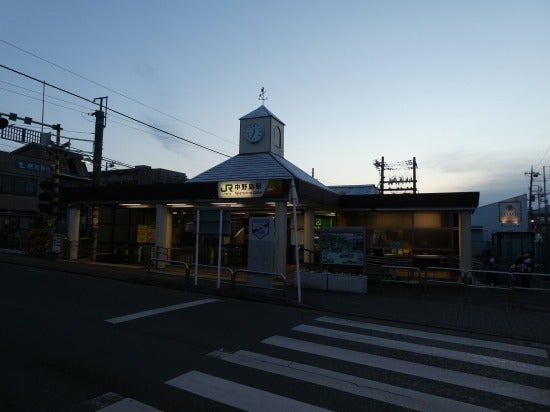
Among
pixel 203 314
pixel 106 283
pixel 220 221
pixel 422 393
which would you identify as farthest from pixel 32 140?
pixel 422 393

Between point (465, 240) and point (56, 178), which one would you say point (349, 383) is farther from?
point (56, 178)

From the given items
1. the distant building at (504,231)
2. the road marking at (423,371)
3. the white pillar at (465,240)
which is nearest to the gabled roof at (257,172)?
the white pillar at (465,240)

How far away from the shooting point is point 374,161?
176ft

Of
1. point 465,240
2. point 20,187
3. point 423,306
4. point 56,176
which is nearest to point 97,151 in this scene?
point 56,176

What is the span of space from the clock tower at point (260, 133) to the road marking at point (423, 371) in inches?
573

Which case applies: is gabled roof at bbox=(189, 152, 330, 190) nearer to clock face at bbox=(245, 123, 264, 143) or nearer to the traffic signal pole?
clock face at bbox=(245, 123, 264, 143)

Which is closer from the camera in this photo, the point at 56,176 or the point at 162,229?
the point at 162,229

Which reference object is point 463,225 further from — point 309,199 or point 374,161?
point 374,161

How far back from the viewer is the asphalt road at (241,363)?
518 centimetres

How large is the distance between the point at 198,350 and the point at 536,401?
479 cm

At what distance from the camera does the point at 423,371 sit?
6.48 metres

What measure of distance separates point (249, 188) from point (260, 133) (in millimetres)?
5838

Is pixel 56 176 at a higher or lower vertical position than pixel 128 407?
higher

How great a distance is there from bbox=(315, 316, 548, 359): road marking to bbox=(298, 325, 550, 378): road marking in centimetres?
76
